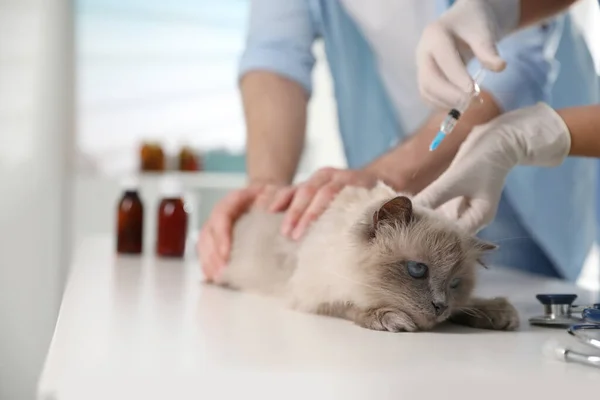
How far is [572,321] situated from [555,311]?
37 millimetres

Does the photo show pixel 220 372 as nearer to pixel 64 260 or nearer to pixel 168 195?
pixel 168 195

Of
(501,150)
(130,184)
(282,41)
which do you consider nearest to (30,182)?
(130,184)

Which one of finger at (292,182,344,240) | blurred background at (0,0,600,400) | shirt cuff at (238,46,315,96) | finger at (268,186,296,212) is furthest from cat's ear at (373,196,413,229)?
blurred background at (0,0,600,400)

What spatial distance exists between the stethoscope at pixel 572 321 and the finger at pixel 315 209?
366 mm

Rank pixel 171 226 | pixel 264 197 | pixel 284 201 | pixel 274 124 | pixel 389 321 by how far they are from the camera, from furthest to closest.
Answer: pixel 274 124 → pixel 171 226 → pixel 264 197 → pixel 284 201 → pixel 389 321

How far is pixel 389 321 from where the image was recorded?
3.04ft

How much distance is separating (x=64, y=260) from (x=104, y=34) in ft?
3.54

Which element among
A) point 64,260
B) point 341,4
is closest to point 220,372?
A: point 341,4

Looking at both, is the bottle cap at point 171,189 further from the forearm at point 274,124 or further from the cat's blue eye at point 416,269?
the cat's blue eye at point 416,269

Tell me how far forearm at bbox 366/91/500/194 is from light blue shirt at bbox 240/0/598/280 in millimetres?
43

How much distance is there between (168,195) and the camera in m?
1.80

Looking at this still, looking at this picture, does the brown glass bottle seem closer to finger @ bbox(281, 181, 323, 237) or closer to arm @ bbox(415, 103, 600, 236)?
finger @ bbox(281, 181, 323, 237)

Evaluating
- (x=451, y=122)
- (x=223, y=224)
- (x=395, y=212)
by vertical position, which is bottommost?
(x=223, y=224)

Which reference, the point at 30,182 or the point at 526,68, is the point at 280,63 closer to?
the point at 526,68
